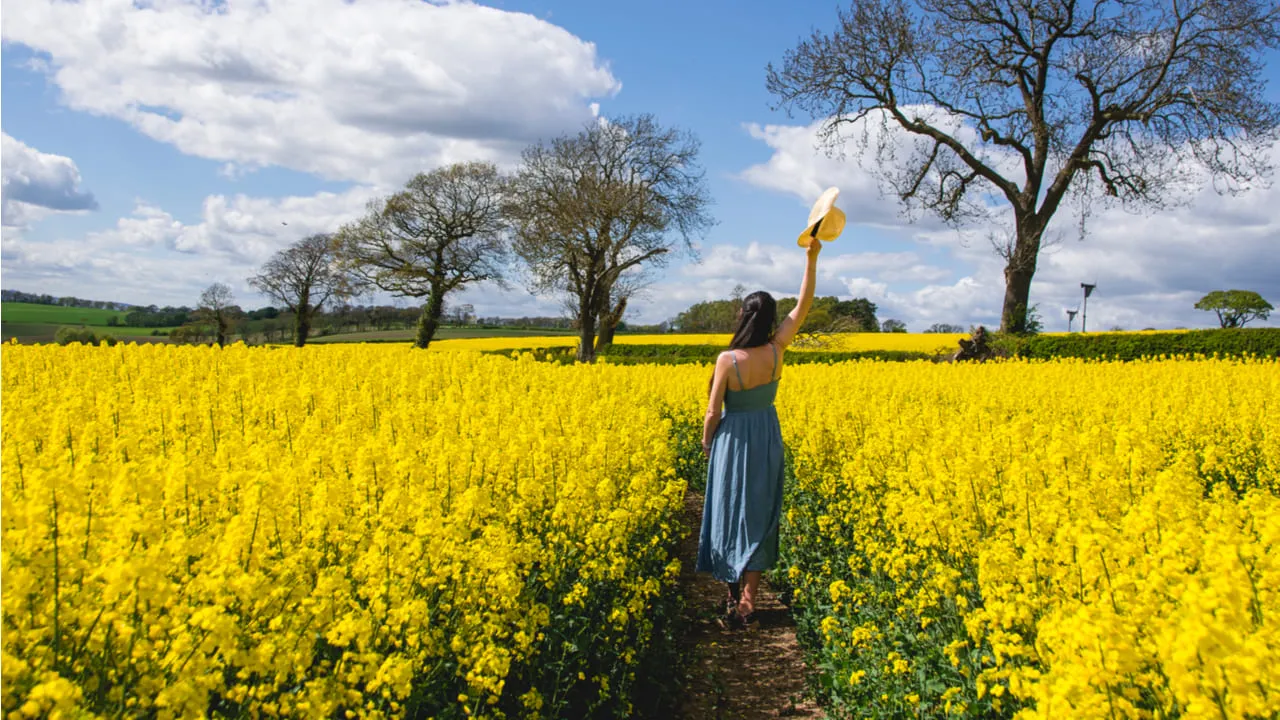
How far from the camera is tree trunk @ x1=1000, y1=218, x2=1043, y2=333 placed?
27.4 m

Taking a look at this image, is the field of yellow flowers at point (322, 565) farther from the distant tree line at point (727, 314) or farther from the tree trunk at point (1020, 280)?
the distant tree line at point (727, 314)

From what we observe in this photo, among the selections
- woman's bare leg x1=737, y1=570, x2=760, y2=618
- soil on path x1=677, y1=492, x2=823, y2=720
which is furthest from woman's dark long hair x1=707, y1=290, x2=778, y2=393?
soil on path x1=677, y1=492, x2=823, y2=720

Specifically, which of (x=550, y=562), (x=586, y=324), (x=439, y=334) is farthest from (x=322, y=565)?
(x=439, y=334)

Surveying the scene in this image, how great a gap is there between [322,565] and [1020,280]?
2855cm

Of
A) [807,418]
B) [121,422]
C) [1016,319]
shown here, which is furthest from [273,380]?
[1016,319]

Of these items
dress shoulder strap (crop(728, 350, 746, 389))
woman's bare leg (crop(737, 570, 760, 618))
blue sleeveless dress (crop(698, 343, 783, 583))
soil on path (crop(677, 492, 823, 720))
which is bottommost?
soil on path (crop(677, 492, 823, 720))

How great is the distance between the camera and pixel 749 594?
545 cm

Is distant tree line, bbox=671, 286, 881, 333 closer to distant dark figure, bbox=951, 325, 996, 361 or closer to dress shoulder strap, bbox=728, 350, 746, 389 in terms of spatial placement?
distant dark figure, bbox=951, 325, 996, 361

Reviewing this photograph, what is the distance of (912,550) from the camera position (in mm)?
4633

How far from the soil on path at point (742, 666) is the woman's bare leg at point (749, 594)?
17cm

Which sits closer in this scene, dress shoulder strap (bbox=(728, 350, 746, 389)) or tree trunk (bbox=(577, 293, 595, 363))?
dress shoulder strap (bbox=(728, 350, 746, 389))

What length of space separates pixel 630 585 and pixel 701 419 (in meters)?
6.10

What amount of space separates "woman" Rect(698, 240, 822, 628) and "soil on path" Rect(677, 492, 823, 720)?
0.19m

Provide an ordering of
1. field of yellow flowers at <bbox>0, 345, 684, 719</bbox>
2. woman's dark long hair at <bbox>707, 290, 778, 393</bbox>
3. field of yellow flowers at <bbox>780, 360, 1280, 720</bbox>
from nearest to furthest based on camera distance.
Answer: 1. field of yellow flowers at <bbox>780, 360, 1280, 720</bbox>
2. field of yellow flowers at <bbox>0, 345, 684, 719</bbox>
3. woman's dark long hair at <bbox>707, 290, 778, 393</bbox>
